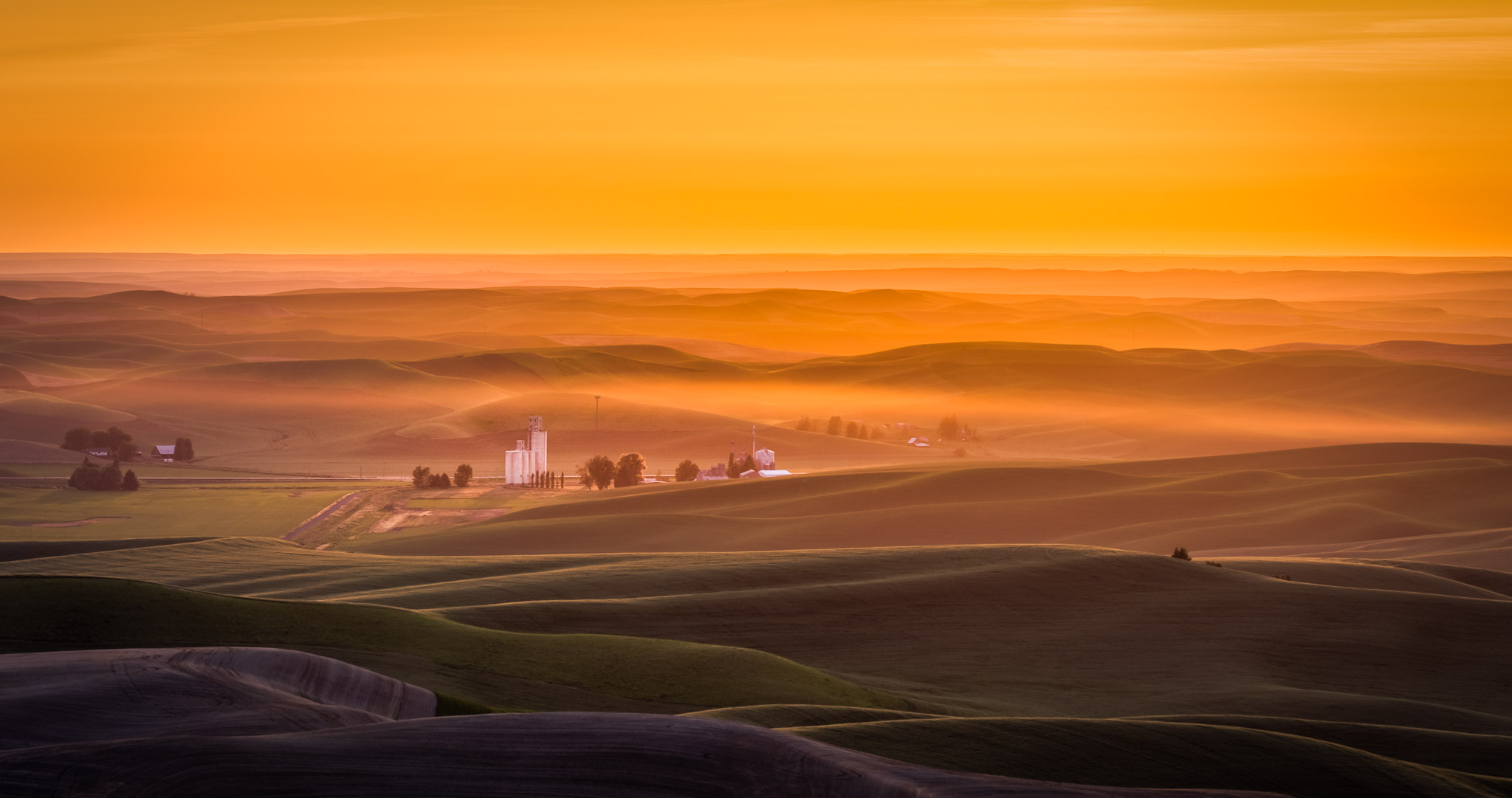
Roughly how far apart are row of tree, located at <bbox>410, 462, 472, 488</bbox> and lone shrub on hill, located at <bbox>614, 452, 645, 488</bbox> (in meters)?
13.1

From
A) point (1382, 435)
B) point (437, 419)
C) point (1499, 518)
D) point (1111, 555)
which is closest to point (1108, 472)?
point (1499, 518)

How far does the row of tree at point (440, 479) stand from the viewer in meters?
109

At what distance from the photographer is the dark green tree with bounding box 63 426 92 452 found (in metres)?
130

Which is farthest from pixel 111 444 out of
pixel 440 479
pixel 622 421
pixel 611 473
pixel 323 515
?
pixel 622 421

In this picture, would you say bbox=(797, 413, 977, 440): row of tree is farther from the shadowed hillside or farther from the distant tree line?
the shadowed hillside

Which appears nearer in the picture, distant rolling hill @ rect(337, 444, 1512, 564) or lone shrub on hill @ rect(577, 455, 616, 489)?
distant rolling hill @ rect(337, 444, 1512, 564)

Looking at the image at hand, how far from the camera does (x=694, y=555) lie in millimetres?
57656

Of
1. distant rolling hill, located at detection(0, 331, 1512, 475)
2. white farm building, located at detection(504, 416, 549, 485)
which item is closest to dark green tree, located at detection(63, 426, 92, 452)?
distant rolling hill, located at detection(0, 331, 1512, 475)

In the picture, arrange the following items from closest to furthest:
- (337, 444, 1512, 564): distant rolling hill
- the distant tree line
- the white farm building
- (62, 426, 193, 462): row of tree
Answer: (337, 444, 1512, 564): distant rolling hill
the distant tree line
the white farm building
(62, 426, 193, 462): row of tree

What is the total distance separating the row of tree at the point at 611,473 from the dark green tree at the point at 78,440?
54078mm

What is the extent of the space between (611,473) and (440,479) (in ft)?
49.2

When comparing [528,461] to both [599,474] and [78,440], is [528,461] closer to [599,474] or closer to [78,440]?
[599,474]

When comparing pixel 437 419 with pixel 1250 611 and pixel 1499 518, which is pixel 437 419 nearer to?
pixel 1499 518

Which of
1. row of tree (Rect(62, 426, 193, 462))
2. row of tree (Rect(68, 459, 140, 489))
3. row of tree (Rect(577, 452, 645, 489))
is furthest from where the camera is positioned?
row of tree (Rect(62, 426, 193, 462))
